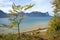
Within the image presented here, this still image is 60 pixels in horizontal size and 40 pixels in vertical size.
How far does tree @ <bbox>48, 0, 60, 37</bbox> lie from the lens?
673cm

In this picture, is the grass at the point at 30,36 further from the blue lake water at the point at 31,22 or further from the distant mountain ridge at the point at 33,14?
the distant mountain ridge at the point at 33,14

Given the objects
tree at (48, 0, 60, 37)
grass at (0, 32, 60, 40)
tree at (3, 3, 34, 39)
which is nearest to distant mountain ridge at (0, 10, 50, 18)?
tree at (3, 3, 34, 39)

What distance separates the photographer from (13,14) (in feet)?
21.3

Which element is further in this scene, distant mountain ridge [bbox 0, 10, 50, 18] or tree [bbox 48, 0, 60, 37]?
tree [bbox 48, 0, 60, 37]

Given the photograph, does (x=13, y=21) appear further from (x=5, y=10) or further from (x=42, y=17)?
(x=42, y=17)

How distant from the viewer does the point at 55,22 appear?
22.3 ft

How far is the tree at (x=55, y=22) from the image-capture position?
22.1ft

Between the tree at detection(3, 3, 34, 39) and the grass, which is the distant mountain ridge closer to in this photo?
the tree at detection(3, 3, 34, 39)

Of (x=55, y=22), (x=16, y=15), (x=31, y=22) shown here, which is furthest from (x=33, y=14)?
(x=55, y=22)

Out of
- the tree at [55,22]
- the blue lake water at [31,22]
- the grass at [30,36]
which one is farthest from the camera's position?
the tree at [55,22]

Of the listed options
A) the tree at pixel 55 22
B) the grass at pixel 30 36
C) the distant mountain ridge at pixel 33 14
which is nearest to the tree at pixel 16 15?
the distant mountain ridge at pixel 33 14

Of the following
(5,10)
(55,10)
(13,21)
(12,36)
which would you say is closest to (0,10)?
(5,10)

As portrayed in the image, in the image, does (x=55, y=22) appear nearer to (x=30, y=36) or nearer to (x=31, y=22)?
(x=31, y=22)

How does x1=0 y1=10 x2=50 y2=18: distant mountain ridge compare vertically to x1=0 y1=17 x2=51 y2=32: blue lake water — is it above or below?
above
